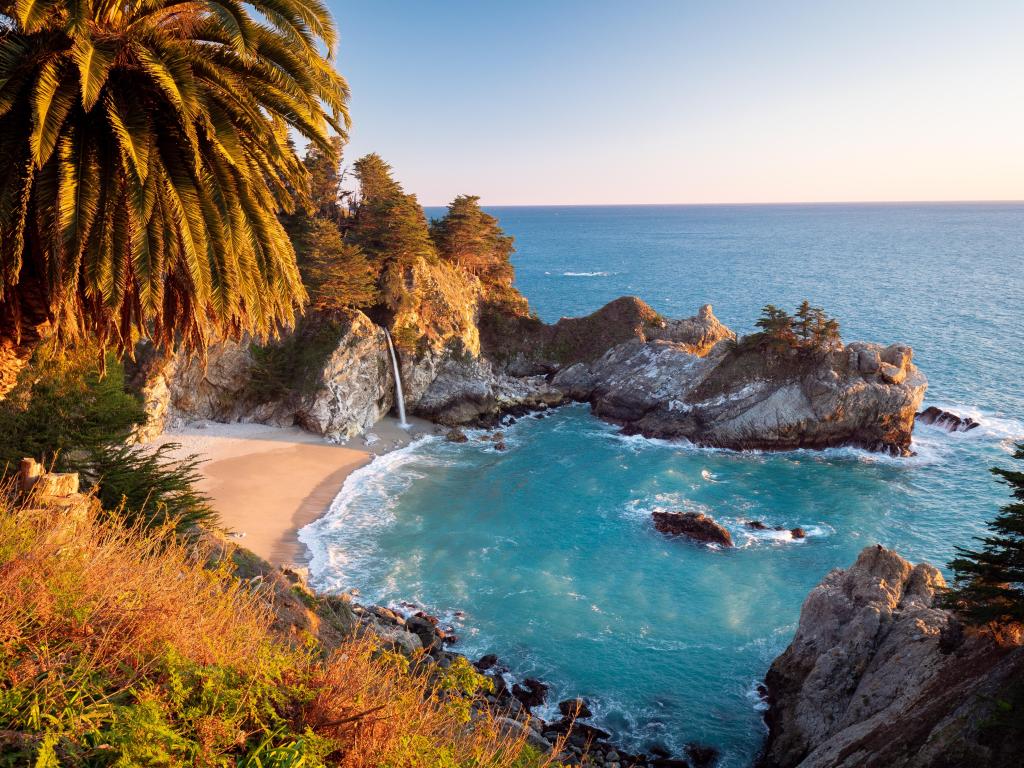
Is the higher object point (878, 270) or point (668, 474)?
point (878, 270)

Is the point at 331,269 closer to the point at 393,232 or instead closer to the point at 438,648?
the point at 393,232

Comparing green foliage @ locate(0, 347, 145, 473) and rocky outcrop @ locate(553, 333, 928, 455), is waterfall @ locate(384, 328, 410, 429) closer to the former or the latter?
rocky outcrop @ locate(553, 333, 928, 455)

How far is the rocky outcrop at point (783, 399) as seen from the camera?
4181 centimetres

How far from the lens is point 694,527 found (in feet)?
103

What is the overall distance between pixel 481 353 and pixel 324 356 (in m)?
18.0

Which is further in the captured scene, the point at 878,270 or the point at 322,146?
the point at 878,270

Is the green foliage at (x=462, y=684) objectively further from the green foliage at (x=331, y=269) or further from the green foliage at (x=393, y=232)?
the green foliage at (x=393, y=232)

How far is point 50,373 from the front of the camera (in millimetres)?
18000

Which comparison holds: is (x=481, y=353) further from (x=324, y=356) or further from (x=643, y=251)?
(x=643, y=251)

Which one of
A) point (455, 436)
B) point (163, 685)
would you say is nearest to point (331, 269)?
point (455, 436)

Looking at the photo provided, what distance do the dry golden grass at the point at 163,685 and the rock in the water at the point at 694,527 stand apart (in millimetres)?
25825

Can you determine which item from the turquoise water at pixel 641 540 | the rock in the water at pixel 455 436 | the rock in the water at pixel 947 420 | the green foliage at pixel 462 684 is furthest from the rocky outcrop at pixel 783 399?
the green foliage at pixel 462 684

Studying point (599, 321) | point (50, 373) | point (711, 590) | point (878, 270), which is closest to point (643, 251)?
point (878, 270)

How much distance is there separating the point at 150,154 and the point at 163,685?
22.0ft
